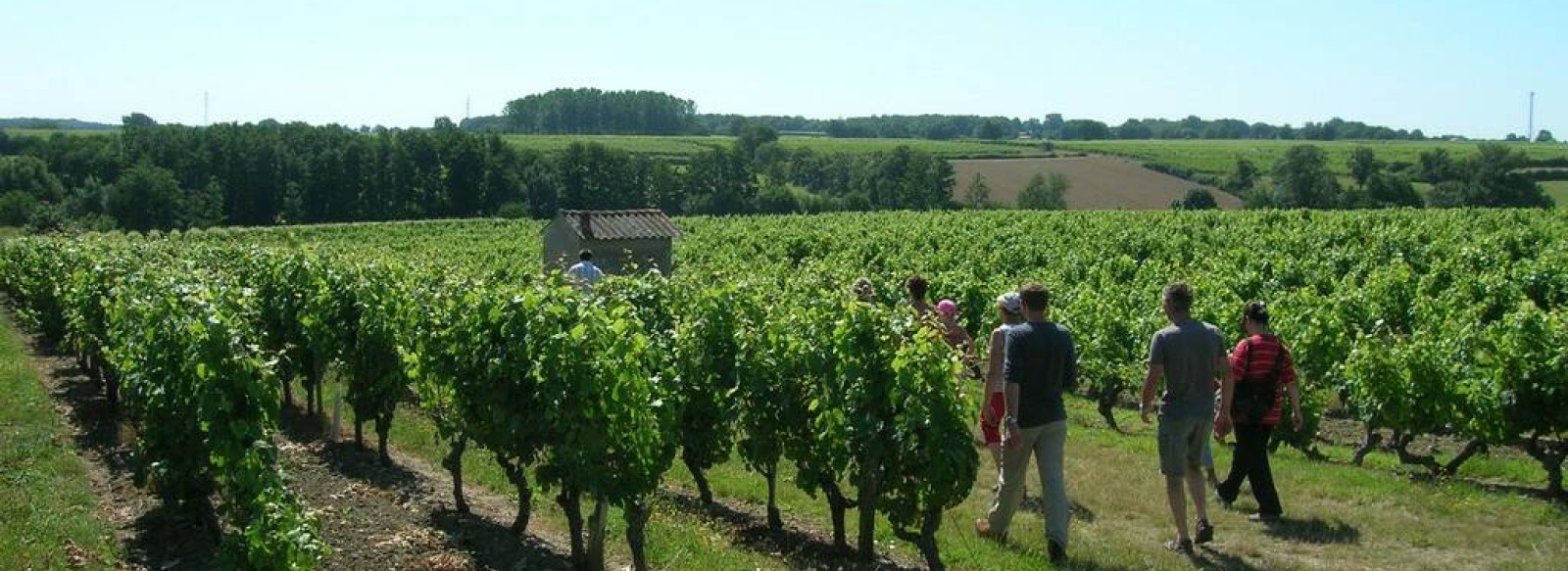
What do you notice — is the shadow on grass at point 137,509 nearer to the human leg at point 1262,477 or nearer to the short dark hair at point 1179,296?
the short dark hair at point 1179,296

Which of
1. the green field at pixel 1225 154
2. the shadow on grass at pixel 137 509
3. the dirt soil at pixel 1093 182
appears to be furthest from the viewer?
the green field at pixel 1225 154

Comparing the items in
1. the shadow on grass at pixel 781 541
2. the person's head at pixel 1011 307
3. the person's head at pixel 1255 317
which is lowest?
the shadow on grass at pixel 781 541

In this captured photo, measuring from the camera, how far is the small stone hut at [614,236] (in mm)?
24500

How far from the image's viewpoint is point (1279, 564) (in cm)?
854

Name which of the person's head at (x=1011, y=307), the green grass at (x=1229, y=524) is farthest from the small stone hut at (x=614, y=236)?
the person's head at (x=1011, y=307)

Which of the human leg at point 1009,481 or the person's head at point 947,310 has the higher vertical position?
the person's head at point 947,310

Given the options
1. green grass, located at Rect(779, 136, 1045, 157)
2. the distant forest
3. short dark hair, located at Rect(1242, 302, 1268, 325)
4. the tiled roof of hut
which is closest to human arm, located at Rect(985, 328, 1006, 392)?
short dark hair, located at Rect(1242, 302, 1268, 325)

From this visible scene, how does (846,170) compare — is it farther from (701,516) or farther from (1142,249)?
(701,516)

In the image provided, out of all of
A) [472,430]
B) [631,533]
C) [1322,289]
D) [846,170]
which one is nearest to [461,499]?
[472,430]

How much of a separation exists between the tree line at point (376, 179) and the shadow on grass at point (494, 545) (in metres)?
86.3

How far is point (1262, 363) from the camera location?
9.33 metres

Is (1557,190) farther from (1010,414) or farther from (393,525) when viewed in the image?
(393,525)

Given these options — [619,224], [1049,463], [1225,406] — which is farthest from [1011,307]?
[619,224]

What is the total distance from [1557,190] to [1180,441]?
315 feet
